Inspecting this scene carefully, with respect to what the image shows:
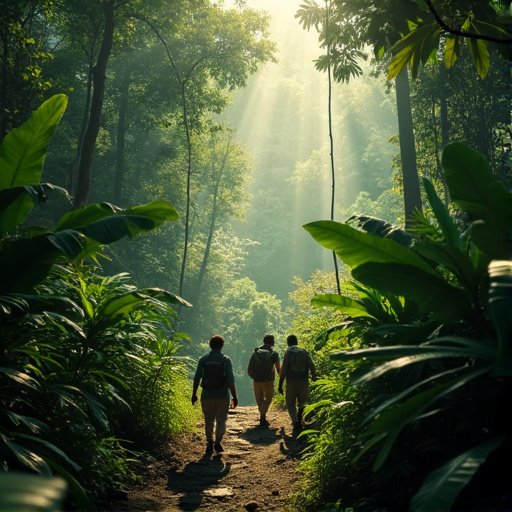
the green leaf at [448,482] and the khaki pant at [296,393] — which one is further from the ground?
the khaki pant at [296,393]

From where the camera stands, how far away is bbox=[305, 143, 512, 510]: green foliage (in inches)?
131

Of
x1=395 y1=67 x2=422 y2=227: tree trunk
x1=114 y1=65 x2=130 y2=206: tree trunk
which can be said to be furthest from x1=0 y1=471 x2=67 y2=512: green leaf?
x1=114 y1=65 x2=130 y2=206: tree trunk

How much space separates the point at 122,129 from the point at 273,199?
47.9 m

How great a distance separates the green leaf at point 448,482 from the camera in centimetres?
277

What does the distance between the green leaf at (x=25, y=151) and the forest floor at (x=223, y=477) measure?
141 inches

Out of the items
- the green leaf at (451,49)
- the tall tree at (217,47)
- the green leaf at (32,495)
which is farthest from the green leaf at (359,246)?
the tall tree at (217,47)

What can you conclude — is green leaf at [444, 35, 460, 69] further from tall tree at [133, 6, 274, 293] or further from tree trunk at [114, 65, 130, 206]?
tree trunk at [114, 65, 130, 206]

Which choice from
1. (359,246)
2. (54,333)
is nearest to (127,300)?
(54,333)

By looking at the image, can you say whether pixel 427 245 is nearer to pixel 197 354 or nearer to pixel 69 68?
pixel 69 68

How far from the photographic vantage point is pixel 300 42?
114 metres

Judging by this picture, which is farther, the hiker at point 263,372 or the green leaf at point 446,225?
the hiker at point 263,372

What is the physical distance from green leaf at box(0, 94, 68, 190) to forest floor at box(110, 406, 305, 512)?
141 inches

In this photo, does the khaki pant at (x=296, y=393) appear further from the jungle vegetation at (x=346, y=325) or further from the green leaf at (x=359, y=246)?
the green leaf at (x=359, y=246)

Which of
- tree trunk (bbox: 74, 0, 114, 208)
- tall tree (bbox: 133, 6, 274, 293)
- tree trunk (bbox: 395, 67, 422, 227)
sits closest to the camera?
tree trunk (bbox: 395, 67, 422, 227)
